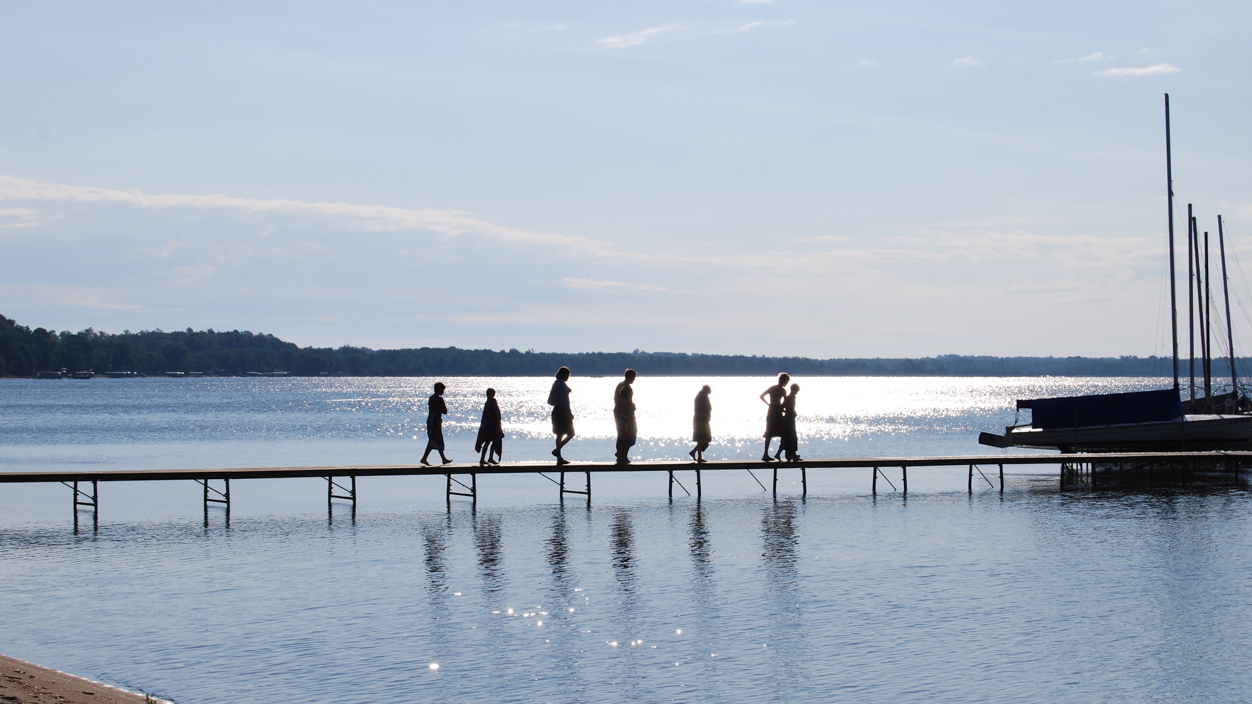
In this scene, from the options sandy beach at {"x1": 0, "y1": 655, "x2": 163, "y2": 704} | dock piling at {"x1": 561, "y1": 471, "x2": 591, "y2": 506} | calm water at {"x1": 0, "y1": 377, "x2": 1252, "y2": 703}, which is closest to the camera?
sandy beach at {"x1": 0, "y1": 655, "x2": 163, "y2": 704}

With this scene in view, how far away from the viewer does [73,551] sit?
62.6 ft

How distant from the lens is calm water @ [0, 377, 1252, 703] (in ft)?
36.6

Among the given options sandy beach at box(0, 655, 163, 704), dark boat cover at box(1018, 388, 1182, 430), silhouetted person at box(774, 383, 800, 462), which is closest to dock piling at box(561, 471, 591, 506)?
silhouetted person at box(774, 383, 800, 462)

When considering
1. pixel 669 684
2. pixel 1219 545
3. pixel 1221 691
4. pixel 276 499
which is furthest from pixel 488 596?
pixel 276 499

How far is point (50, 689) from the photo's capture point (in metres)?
9.88

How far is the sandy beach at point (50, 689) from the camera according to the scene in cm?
941

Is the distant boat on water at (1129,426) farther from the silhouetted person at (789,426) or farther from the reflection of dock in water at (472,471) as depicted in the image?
the silhouetted person at (789,426)

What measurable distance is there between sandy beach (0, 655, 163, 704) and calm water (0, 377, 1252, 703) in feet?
1.42

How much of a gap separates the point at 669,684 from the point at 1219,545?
1372 centimetres

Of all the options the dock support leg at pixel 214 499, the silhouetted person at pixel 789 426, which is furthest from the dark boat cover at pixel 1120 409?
the dock support leg at pixel 214 499

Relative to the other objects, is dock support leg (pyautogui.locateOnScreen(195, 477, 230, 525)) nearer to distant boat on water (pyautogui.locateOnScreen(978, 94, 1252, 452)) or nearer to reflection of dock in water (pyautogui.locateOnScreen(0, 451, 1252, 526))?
reflection of dock in water (pyautogui.locateOnScreen(0, 451, 1252, 526))

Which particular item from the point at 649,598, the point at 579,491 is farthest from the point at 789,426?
the point at 649,598

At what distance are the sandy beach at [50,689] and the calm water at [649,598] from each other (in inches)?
17.0

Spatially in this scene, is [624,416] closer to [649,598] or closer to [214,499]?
[649,598]
